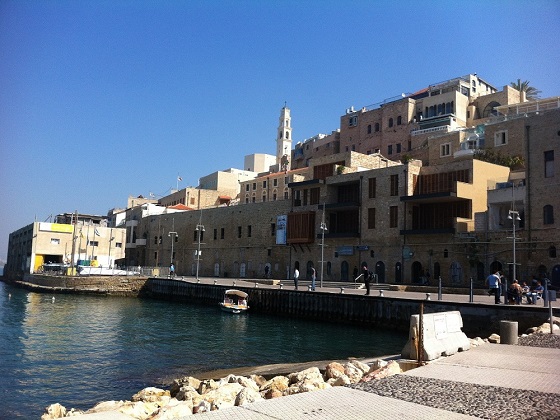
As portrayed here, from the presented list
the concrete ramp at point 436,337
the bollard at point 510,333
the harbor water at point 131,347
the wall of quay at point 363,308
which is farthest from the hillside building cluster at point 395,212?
the concrete ramp at point 436,337

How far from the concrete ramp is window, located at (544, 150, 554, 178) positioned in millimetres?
26621

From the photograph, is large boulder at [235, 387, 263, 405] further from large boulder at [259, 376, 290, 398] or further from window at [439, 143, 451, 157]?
window at [439, 143, 451, 157]

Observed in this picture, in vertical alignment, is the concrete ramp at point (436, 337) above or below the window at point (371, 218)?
below

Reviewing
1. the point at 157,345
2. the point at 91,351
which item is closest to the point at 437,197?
the point at 157,345

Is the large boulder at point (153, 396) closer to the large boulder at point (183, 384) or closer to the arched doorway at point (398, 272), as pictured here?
the large boulder at point (183, 384)

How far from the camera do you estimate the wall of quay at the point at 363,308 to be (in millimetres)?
22969

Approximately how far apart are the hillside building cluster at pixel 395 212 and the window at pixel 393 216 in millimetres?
183

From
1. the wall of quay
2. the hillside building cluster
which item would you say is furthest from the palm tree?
the wall of quay

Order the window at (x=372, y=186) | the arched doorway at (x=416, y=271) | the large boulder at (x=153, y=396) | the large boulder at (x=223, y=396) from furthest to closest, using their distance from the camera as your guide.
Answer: the window at (x=372, y=186) → the arched doorway at (x=416, y=271) → the large boulder at (x=153, y=396) → the large boulder at (x=223, y=396)

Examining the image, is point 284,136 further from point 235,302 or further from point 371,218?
point 235,302

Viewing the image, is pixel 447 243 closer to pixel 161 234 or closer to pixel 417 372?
pixel 417 372

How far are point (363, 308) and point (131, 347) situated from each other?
14.3 m

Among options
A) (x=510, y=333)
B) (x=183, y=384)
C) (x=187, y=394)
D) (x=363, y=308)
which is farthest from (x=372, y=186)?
(x=187, y=394)

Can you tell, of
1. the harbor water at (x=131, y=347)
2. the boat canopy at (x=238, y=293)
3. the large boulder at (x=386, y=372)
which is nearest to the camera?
the large boulder at (x=386, y=372)
